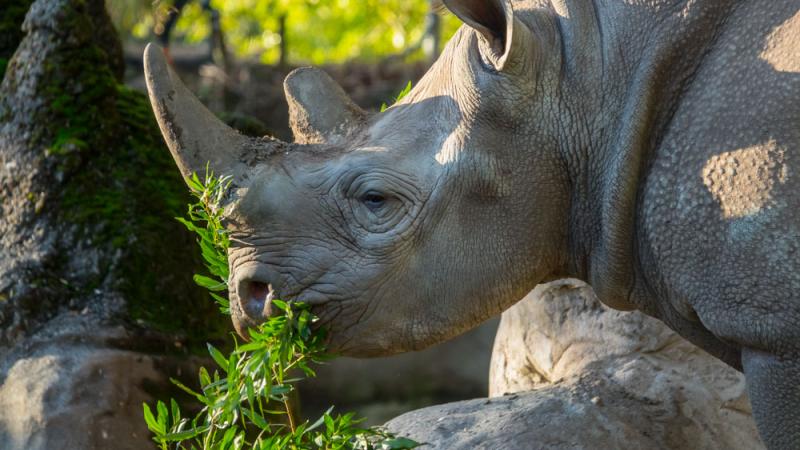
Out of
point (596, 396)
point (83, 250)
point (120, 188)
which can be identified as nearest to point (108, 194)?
point (120, 188)

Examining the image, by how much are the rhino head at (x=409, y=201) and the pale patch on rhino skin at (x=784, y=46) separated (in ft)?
2.12

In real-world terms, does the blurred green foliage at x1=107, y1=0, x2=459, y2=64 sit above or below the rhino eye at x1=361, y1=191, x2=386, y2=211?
above

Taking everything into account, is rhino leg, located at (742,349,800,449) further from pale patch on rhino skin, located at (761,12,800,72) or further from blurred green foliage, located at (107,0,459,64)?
blurred green foliage, located at (107,0,459,64)

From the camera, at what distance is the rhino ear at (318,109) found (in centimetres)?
405

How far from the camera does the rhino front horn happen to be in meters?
3.73

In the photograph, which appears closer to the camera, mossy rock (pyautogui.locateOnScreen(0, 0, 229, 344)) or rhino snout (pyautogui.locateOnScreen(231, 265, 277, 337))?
rhino snout (pyautogui.locateOnScreen(231, 265, 277, 337))

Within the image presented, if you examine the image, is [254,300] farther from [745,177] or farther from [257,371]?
[745,177]

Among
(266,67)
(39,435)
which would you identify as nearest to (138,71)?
(266,67)

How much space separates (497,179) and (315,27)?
18.8 m

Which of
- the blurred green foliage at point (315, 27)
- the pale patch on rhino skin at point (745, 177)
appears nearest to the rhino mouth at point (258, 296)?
the pale patch on rhino skin at point (745, 177)

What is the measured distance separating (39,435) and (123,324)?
570 millimetres

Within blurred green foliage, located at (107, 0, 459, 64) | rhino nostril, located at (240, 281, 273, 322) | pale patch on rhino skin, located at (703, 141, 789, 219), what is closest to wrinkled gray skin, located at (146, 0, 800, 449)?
rhino nostril, located at (240, 281, 273, 322)

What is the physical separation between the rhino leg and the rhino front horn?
159 centimetres

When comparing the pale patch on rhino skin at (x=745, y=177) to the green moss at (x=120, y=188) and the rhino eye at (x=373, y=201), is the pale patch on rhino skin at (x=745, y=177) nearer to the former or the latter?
the rhino eye at (x=373, y=201)
